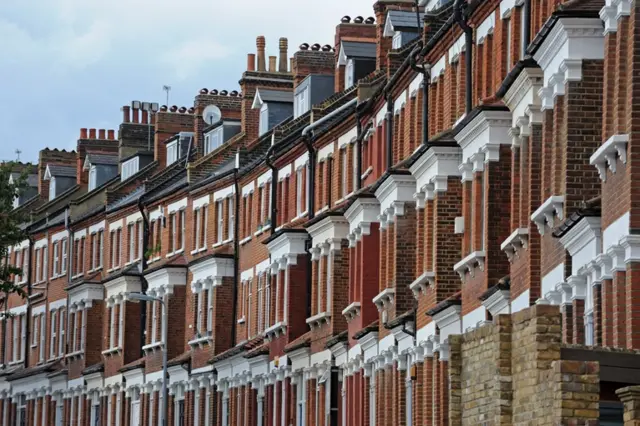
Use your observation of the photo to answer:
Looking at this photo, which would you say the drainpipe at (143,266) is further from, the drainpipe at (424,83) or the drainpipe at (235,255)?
the drainpipe at (424,83)

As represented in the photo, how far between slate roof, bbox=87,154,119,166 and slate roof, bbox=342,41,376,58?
35633mm

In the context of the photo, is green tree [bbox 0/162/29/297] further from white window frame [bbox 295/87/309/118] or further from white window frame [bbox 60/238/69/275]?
white window frame [bbox 60/238/69/275]

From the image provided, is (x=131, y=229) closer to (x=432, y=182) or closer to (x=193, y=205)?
(x=193, y=205)

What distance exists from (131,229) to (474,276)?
4583cm

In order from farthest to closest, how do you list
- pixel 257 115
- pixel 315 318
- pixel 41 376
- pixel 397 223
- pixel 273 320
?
pixel 41 376
pixel 257 115
pixel 273 320
pixel 315 318
pixel 397 223

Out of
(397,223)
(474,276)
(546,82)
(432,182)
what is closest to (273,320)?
(397,223)

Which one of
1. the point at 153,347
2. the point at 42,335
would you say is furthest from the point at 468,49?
the point at 42,335

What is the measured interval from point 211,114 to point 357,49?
2162 cm

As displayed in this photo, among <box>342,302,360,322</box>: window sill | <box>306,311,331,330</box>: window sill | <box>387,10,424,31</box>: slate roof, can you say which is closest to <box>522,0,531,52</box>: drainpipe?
<box>342,302,360,322</box>: window sill

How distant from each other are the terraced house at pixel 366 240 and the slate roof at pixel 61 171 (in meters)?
0.12

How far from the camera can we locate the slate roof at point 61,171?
4117 inches

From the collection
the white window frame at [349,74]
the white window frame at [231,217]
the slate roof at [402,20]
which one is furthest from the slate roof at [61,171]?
the slate roof at [402,20]

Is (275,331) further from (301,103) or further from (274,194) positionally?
(301,103)

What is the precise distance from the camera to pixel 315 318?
60562 millimetres
